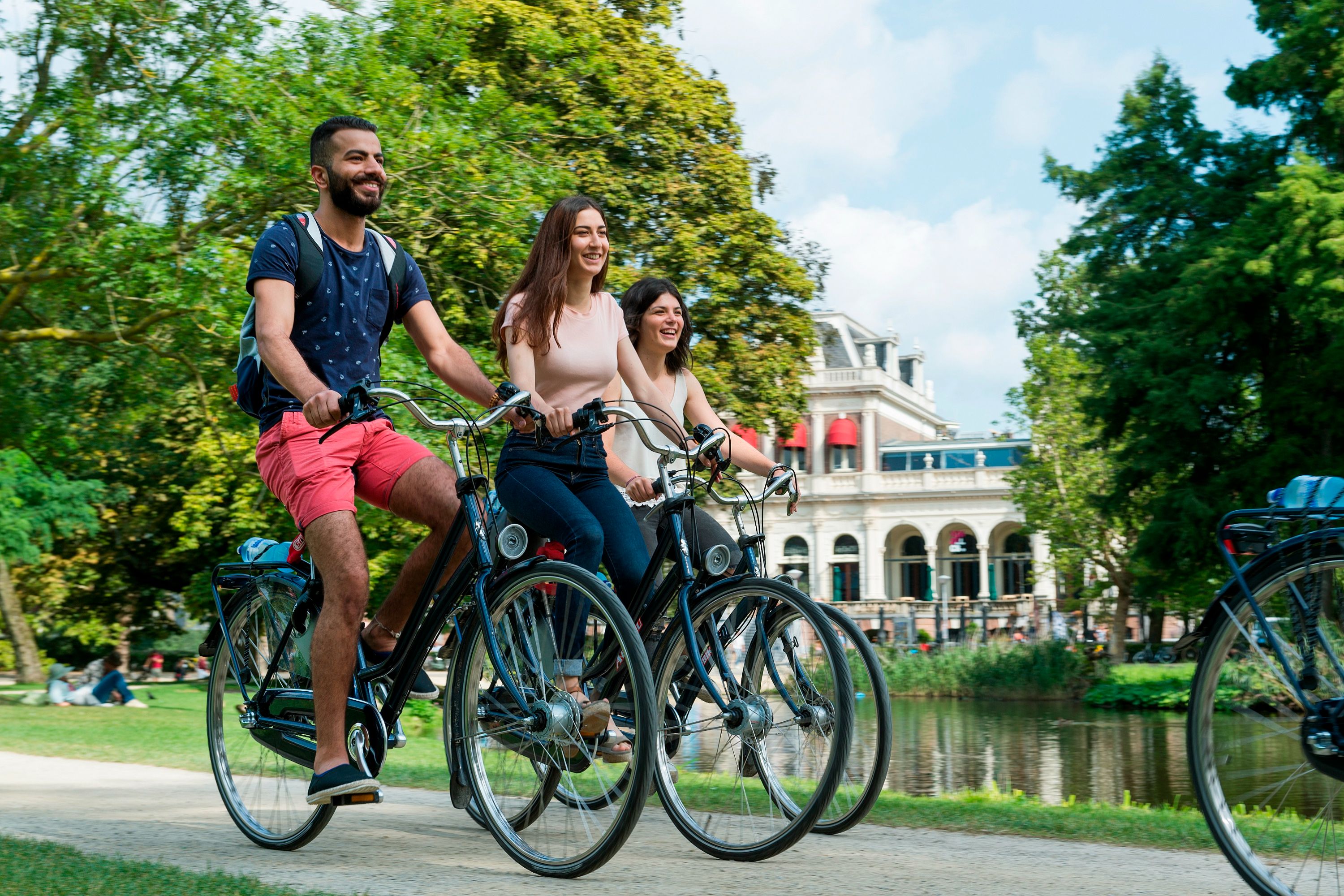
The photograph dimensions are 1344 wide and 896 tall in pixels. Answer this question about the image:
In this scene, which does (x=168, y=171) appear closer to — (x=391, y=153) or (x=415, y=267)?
(x=391, y=153)

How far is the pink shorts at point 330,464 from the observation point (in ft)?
14.3

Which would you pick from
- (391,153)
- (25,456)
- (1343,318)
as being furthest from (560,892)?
(1343,318)

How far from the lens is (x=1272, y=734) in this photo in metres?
3.63

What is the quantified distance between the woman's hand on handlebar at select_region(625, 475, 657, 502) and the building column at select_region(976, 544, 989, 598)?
69100 mm

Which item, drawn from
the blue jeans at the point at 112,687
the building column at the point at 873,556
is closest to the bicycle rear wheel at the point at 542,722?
the blue jeans at the point at 112,687

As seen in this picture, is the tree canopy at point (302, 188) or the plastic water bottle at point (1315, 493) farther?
the tree canopy at point (302, 188)

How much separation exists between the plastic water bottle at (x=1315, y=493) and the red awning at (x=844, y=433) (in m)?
70.8

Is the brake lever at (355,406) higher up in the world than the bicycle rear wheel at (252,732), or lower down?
higher up

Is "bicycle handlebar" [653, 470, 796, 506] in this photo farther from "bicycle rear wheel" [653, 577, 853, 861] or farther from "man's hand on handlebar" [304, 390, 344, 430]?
"man's hand on handlebar" [304, 390, 344, 430]

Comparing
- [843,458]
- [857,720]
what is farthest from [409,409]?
[843,458]

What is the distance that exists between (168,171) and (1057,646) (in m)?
25.7

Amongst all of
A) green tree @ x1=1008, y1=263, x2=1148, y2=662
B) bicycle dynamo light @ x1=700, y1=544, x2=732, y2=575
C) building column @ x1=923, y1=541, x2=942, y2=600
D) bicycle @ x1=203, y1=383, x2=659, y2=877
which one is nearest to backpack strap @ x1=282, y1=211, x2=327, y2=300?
bicycle @ x1=203, y1=383, x2=659, y2=877

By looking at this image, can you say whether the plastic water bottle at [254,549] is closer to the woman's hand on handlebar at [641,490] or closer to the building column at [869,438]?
the woman's hand on handlebar at [641,490]

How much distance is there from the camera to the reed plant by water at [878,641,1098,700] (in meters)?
33.9
